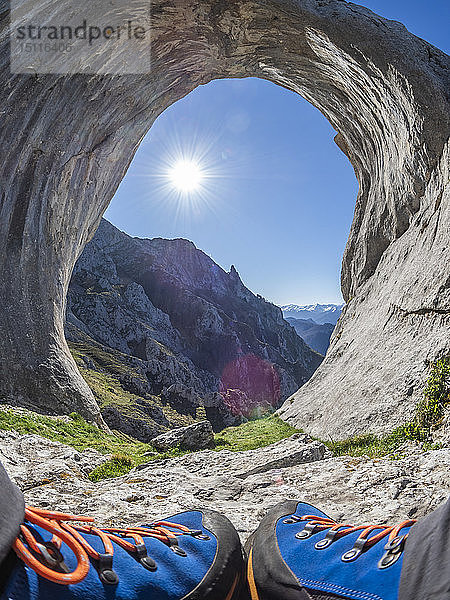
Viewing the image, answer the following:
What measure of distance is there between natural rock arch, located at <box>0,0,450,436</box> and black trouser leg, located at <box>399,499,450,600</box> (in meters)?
6.28

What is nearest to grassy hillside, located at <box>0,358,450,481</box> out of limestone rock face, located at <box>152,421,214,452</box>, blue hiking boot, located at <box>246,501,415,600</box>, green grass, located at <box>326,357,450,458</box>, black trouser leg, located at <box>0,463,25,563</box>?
green grass, located at <box>326,357,450,458</box>

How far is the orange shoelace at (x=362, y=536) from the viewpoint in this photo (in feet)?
6.89

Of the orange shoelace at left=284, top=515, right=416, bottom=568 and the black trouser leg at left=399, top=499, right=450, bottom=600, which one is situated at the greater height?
the black trouser leg at left=399, top=499, right=450, bottom=600

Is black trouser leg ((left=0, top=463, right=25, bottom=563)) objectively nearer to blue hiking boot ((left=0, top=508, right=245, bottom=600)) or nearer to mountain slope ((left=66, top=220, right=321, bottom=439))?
blue hiking boot ((left=0, top=508, right=245, bottom=600))

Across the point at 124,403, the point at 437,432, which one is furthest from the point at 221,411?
the point at 437,432

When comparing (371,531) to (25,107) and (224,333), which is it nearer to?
(25,107)

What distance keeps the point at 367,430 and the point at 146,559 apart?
706cm

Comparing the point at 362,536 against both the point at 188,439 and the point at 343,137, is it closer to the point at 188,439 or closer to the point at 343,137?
the point at 188,439

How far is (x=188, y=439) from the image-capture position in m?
10.1

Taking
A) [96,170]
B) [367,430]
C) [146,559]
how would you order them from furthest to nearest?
[96,170] < [367,430] < [146,559]

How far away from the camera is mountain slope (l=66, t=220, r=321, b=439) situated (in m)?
65.9

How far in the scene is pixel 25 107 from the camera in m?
13.8

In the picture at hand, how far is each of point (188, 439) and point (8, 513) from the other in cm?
862

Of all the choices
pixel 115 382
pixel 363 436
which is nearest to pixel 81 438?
pixel 363 436
